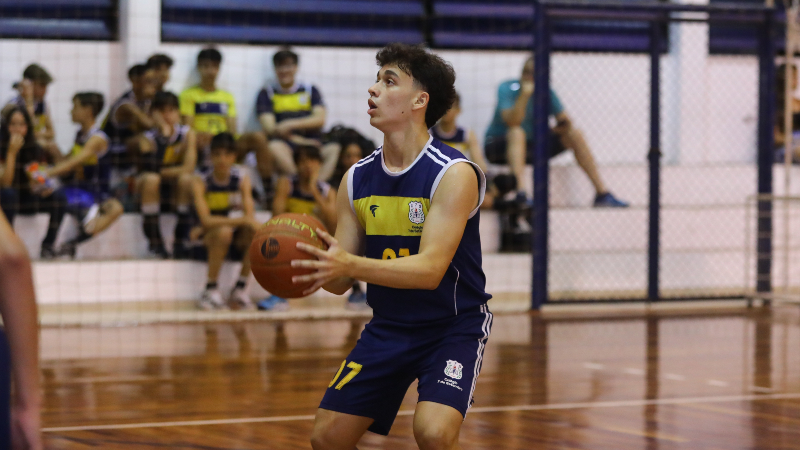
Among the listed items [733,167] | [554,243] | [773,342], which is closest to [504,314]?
[554,243]

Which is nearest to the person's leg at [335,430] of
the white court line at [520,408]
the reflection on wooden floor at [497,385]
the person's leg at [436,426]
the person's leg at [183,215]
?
the person's leg at [436,426]

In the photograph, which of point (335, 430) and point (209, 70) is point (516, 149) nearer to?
point (209, 70)

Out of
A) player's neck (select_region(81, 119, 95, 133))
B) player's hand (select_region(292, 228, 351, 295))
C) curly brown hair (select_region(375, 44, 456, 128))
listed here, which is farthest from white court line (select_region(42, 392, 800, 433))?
player's neck (select_region(81, 119, 95, 133))

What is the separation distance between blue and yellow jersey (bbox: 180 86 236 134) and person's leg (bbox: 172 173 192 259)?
657mm

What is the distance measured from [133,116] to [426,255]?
20.4ft

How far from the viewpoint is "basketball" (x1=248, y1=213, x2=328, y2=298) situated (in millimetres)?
2477

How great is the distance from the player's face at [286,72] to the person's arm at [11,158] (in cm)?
217

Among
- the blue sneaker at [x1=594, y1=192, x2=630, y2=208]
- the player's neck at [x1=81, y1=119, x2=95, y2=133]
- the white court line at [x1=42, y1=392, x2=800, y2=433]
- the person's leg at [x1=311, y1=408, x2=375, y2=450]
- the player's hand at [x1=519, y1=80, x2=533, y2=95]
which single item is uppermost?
the player's hand at [x1=519, y1=80, x2=533, y2=95]

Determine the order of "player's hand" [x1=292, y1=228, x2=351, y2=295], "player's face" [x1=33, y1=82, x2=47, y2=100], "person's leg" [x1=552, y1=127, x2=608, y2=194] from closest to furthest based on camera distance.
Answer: "player's hand" [x1=292, y1=228, x2=351, y2=295] → "player's face" [x1=33, y1=82, x2=47, y2=100] → "person's leg" [x1=552, y1=127, x2=608, y2=194]

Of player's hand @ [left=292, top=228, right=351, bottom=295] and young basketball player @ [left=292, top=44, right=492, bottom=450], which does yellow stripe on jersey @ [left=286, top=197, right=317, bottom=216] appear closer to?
young basketball player @ [left=292, top=44, right=492, bottom=450]

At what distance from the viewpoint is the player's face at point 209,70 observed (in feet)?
28.3

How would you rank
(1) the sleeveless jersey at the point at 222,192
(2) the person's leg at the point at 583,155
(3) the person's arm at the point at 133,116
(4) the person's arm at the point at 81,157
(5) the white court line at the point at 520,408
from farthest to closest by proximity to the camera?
(2) the person's leg at the point at 583,155 < (3) the person's arm at the point at 133,116 < (4) the person's arm at the point at 81,157 < (1) the sleeveless jersey at the point at 222,192 < (5) the white court line at the point at 520,408

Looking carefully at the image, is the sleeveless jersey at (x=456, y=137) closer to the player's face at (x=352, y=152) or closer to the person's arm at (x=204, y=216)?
the player's face at (x=352, y=152)

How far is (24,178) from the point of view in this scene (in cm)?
776
